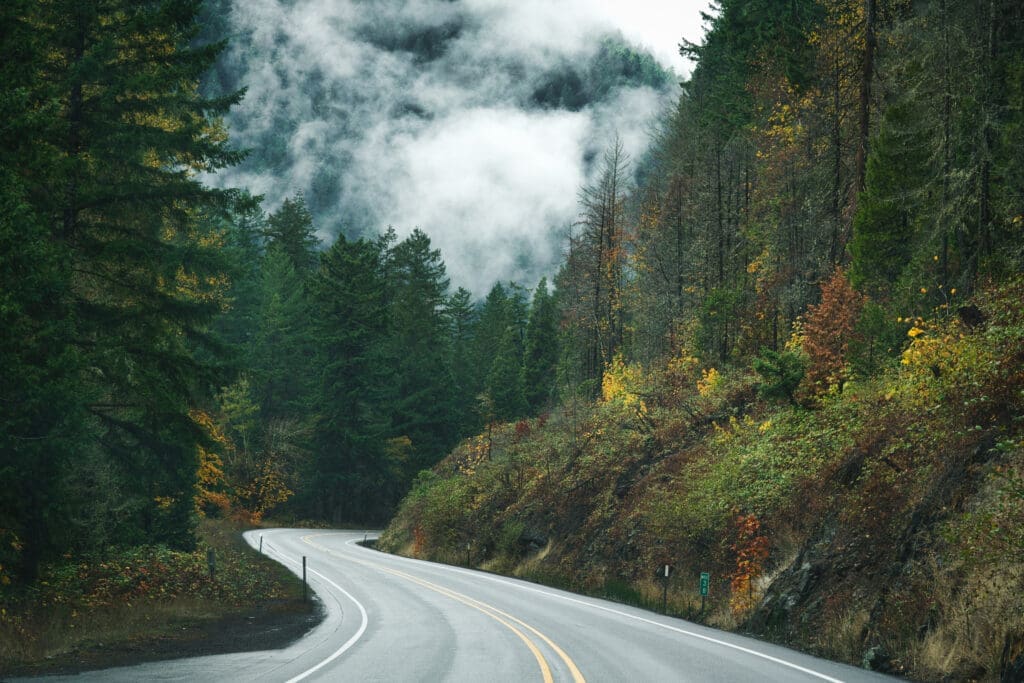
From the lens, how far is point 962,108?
16.9 m

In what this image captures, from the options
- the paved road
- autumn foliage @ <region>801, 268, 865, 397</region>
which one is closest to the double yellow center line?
the paved road

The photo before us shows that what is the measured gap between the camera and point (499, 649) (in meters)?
12.9

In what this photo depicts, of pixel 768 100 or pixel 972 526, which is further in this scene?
pixel 768 100

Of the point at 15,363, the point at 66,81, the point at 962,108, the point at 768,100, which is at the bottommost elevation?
the point at 15,363

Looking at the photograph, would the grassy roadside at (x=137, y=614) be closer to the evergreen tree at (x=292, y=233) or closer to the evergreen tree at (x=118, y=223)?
the evergreen tree at (x=118, y=223)

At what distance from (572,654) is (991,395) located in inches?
329

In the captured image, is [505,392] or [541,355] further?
[541,355]

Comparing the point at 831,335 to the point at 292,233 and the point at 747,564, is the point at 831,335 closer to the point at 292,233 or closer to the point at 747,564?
the point at 747,564

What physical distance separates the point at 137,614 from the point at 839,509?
1444 cm

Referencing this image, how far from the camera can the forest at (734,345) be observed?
491 inches

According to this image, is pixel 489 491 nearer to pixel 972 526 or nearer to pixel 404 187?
pixel 972 526

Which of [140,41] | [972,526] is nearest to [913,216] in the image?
[972,526]

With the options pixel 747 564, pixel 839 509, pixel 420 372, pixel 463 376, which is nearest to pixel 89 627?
pixel 747 564

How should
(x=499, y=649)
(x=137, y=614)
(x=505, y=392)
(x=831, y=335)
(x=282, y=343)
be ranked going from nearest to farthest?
(x=499, y=649), (x=137, y=614), (x=831, y=335), (x=505, y=392), (x=282, y=343)
